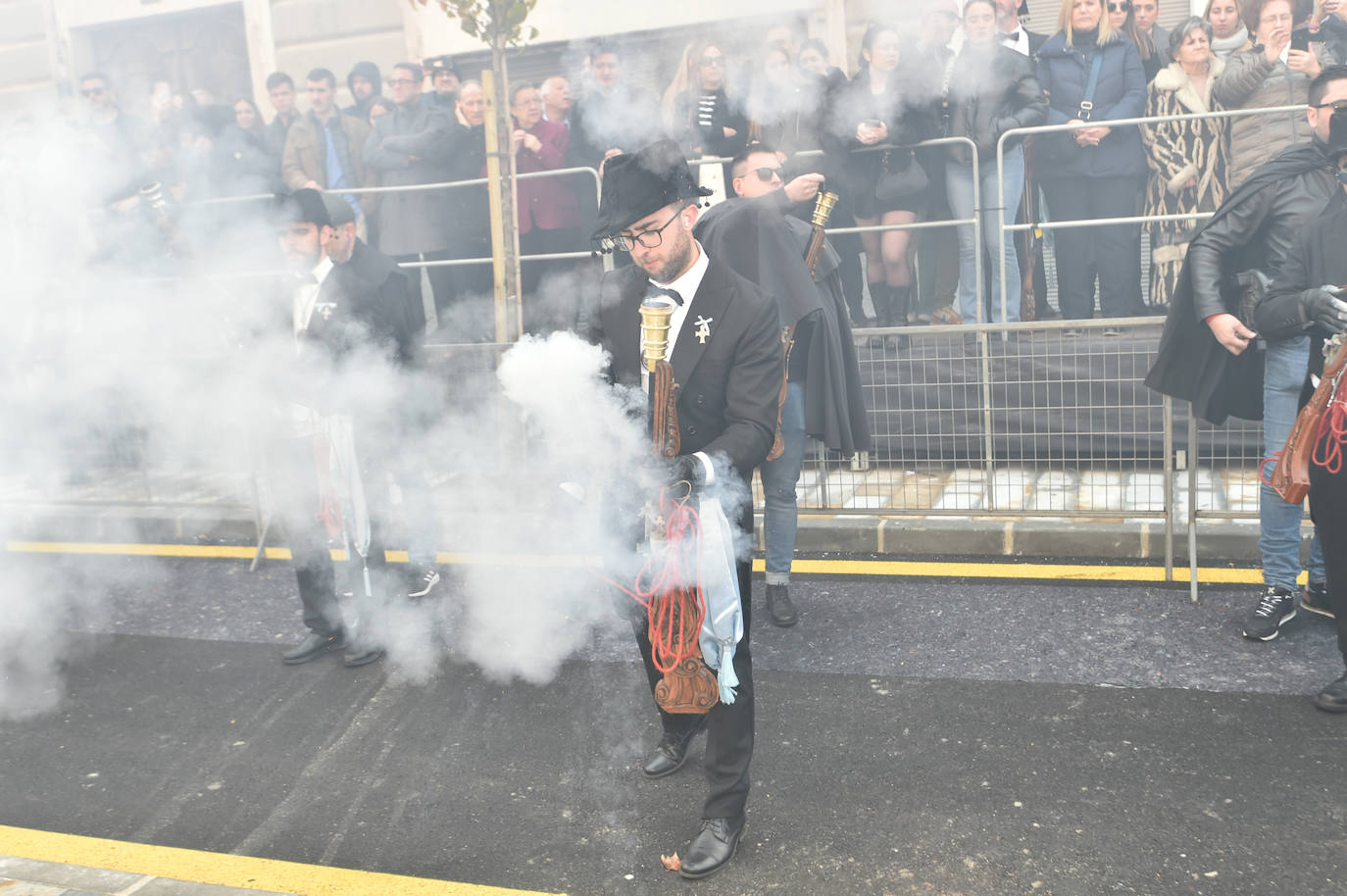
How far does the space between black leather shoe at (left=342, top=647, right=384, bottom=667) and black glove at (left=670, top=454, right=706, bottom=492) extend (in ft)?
7.96

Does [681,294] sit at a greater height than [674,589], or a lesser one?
greater

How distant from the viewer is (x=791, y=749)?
4.19 metres

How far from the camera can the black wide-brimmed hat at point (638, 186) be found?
3486mm

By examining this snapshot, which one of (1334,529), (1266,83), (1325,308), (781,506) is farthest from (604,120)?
(1334,529)

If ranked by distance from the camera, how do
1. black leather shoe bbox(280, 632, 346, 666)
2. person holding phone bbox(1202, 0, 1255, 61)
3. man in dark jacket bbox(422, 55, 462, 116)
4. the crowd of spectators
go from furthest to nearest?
man in dark jacket bbox(422, 55, 462, 116) < person holding phone bbox(1202, 0, 1255, 61) < the crowd of spectators < black leather shoe bbox(280, 632, 346, 666)

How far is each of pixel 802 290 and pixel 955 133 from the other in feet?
11.4

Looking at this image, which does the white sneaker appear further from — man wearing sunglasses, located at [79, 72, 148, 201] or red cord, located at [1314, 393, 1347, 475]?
red cord, located at [1314, 393, 1347, 475]

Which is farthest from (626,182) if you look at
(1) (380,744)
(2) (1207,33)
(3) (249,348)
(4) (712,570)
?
(2) (1207,33)

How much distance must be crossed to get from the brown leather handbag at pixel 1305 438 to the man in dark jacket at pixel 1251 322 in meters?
0.51

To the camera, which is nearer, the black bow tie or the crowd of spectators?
the black bow tie

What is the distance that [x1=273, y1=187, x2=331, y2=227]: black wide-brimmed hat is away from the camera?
539 centimetres

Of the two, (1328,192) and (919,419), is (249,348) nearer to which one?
(919,419)

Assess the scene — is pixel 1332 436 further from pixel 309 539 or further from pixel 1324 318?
pixel 309 539

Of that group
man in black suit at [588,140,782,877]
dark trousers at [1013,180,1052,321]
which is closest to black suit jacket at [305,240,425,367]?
man in black suit at [588,140,782,877]
